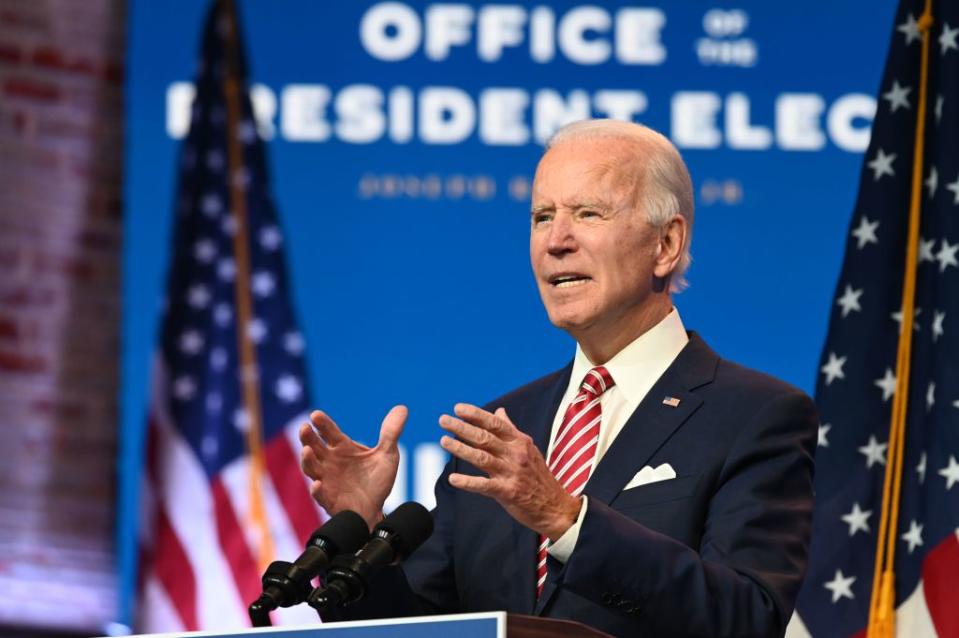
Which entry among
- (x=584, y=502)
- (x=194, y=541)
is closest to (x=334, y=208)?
(x=194, y=541)

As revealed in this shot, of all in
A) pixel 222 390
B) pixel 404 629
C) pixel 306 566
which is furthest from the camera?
pixel 222 390

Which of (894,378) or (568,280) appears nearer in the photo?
(568,280)

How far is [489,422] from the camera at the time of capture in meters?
1.93

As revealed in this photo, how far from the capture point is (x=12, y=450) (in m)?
4.30

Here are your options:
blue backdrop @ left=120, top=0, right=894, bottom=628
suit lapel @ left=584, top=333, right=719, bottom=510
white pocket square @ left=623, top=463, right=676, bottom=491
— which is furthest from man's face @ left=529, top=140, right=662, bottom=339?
blue backdrop @ left=120, top=0, right=894, bottom=628

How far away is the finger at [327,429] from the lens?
219cm

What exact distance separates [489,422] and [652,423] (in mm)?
534

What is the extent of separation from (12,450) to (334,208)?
1.15m

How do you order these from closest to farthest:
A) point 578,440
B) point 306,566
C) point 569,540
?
point 306,566 → point 569,540 → point 578,440

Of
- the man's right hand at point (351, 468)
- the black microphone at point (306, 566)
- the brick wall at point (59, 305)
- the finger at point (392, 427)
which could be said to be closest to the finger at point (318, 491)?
the man's right hand at point (351, 468)

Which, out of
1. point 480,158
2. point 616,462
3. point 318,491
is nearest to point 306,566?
point 318,491

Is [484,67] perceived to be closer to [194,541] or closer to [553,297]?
[194,541]

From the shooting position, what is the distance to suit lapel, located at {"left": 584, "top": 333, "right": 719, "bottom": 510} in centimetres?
233

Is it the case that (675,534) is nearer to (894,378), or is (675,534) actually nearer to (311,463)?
(311,463)
